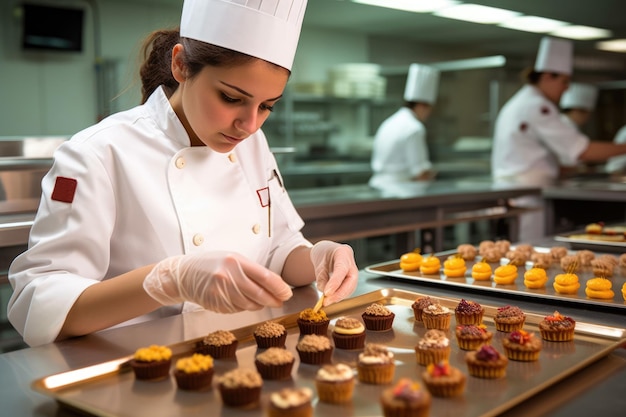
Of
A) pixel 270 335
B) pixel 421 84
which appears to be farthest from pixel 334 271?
pixel 421 84

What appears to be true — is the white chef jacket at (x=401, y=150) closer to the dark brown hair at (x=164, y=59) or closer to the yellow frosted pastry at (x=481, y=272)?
the yellow frosted pastry at (x=481, y=272)

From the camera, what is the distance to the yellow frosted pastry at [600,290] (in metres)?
1.57

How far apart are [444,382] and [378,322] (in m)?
0.39

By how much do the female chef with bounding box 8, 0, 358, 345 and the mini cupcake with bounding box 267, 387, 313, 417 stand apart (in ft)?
0.95

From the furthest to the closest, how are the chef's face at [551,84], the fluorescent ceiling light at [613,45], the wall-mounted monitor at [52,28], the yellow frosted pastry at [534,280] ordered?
1. the fluorescent ceiling light at [613,45]
2. the chef's face at [551,84]
3. the wall-mounted monitor at [52,28]
4. the yellow frosted pastry at [534,280]

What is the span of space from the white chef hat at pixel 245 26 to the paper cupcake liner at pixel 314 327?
58cm

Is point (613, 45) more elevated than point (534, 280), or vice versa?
point (613, 45)

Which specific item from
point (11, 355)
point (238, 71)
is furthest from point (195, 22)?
point (11, 355)

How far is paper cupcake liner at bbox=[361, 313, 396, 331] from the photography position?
54.2 inches

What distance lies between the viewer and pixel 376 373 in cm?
106

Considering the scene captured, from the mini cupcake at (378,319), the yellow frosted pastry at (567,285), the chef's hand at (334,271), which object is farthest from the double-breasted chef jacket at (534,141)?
the mini cupcake at (378,319)

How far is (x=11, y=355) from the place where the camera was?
121 cm

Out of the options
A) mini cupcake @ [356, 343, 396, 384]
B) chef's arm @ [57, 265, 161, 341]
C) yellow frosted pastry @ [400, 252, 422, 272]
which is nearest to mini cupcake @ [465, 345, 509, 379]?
mini cupcake @ [356, 343, 396, 384]

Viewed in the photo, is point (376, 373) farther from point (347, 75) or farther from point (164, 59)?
point (347, 75)
